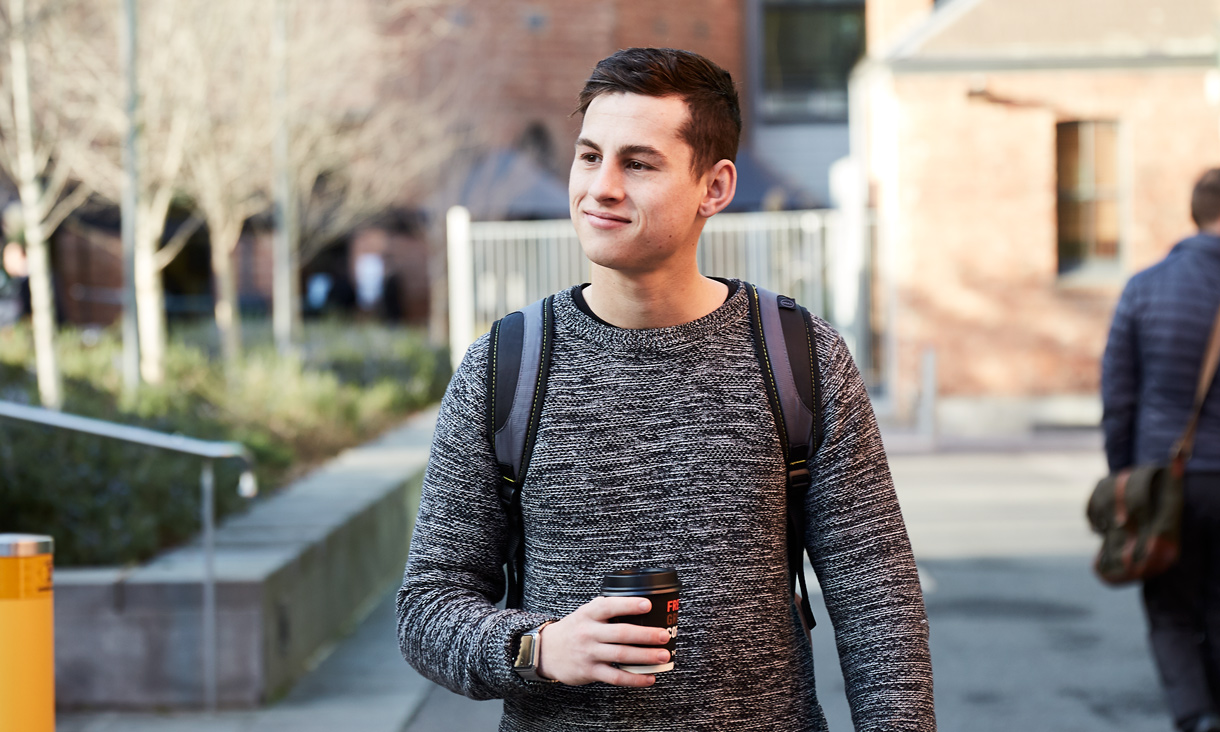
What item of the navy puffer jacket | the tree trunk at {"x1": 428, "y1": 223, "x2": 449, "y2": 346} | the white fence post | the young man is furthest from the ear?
the tree trunk at {"x1": 428, "y1": 223, "x2": 449, "y2": 346}

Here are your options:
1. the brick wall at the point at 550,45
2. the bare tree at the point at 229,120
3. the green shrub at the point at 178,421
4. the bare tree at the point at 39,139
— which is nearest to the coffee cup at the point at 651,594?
the green shrub at the point at 178,421

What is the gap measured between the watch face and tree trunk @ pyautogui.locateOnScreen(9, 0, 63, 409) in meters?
9.70

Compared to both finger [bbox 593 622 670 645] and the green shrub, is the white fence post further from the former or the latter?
finger [bbox 593 622 670 645]

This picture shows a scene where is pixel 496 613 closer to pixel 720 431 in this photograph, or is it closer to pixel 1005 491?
pixel 720 431

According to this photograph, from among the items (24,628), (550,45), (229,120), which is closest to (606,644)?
(24,628)

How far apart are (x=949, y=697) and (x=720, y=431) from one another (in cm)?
447

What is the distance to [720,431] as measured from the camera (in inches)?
87.3

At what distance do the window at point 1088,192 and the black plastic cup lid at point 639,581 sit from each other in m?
15.7

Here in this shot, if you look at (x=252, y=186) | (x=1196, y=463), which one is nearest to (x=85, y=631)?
(x=1196, y=463)

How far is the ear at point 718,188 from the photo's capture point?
2297 mm

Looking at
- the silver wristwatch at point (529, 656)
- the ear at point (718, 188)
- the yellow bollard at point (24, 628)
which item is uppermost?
the ear at point (718, 188)

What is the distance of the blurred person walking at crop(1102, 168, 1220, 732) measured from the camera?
504cm

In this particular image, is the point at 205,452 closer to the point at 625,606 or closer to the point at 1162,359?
the point at 1162,359

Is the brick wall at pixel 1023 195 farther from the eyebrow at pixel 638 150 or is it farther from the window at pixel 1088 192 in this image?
the eyebrow at pixel 638 150
